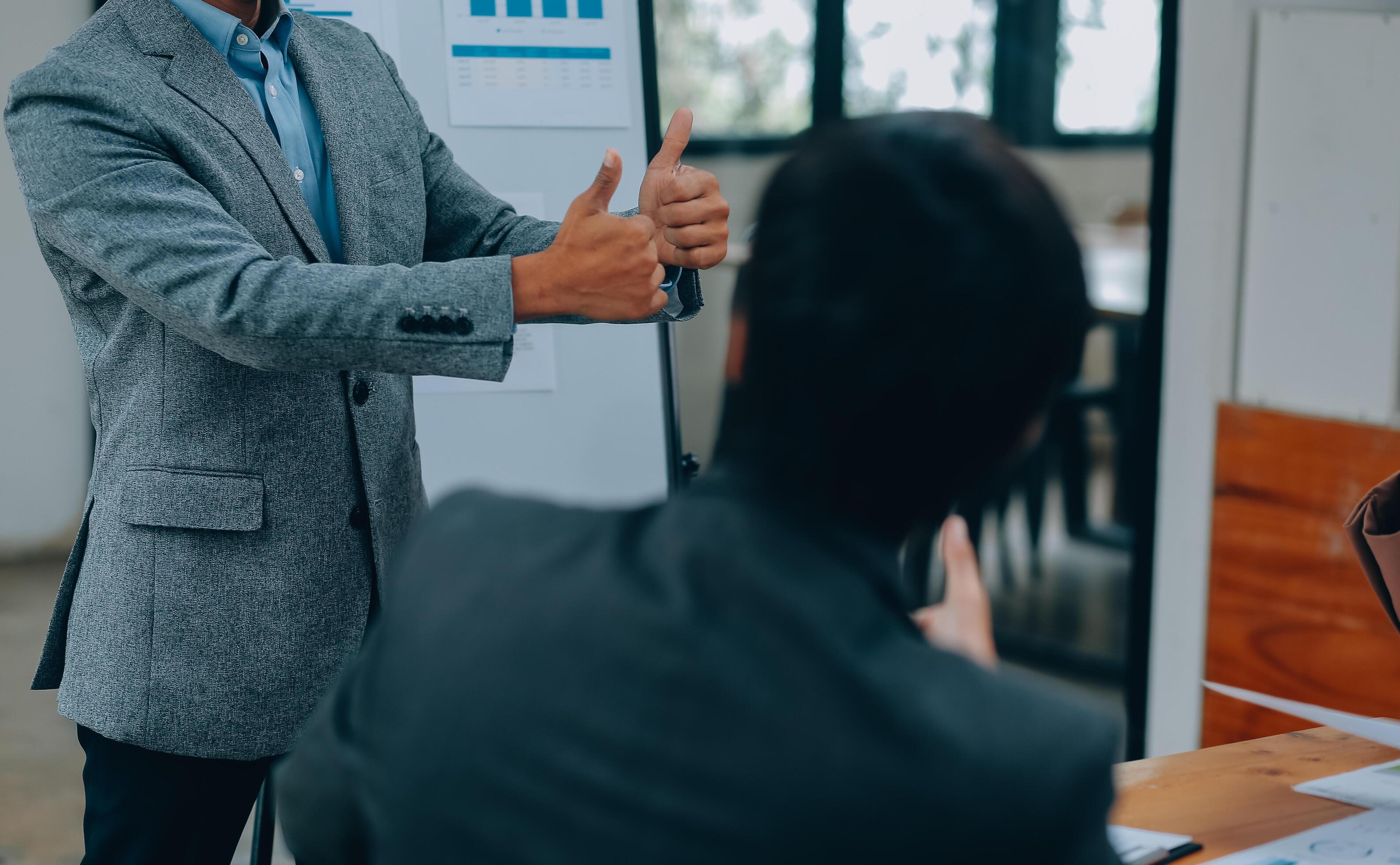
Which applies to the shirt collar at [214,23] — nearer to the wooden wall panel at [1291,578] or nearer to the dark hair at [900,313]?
the dark hair at [900,313]

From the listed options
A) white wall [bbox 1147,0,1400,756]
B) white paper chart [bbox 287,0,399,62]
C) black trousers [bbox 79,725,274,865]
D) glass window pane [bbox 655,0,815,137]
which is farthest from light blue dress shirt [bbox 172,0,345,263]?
glass window pane [bbox 655,0,815,137]

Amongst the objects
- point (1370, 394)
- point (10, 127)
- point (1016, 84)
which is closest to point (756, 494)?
point (10, 127)

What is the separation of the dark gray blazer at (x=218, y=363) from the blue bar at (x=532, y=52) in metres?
0.68

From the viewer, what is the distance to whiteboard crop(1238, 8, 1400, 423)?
221cm

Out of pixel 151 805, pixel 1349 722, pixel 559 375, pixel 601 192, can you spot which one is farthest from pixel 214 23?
pixel 1349 722

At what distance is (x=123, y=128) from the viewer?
3.60ft

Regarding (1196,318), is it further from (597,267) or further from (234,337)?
(234,337)

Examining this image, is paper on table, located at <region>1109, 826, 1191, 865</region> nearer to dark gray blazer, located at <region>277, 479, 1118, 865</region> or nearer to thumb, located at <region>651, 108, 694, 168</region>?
dark gray blazer, located at <region>277, 479, 1118, 865</region>

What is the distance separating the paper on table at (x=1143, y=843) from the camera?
3.23ft

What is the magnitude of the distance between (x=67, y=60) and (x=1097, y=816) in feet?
3.51

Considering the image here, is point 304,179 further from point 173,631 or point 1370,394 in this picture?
point 1370,394

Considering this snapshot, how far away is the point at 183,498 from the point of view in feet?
3.81

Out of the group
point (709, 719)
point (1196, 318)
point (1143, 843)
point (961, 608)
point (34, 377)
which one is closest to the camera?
point (709, 719)

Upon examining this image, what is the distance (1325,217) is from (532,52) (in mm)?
1482
